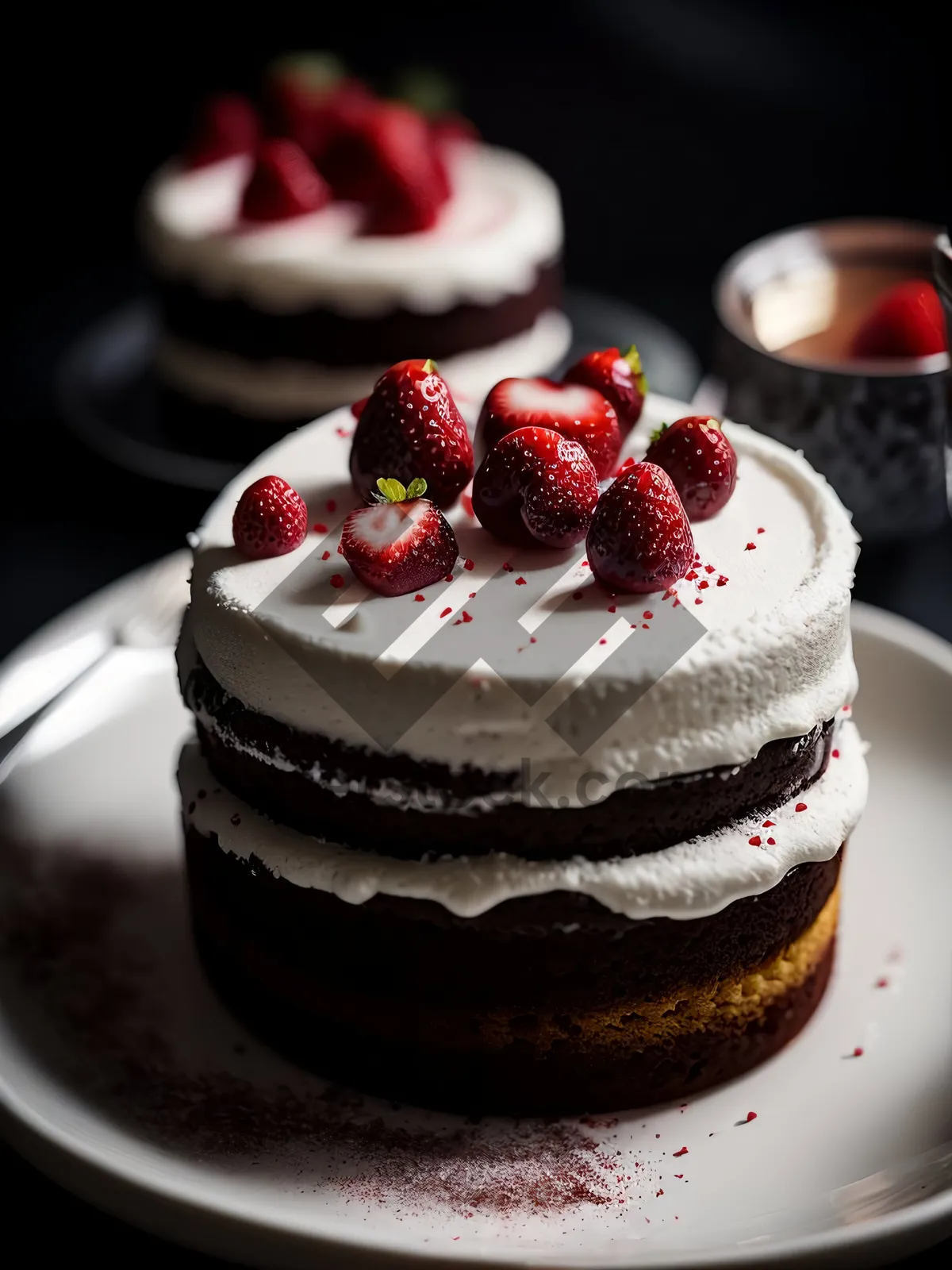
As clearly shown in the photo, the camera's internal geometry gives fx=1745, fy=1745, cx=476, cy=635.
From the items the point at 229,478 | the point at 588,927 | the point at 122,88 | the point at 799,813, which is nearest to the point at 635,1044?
the point at 588,927

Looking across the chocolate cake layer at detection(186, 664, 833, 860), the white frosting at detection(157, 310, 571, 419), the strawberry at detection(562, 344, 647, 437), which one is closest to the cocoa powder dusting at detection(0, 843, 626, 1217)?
the chocolate cake layer at detection(186, 664, 833, 860)

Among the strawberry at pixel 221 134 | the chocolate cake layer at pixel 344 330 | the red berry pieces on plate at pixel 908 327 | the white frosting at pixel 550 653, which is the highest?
the white frosting at pixel 550 653

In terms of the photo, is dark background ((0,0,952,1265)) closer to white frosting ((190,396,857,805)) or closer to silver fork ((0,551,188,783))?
silver fork ((0,551,188,783))

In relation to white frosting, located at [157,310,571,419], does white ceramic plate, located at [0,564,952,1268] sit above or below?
above

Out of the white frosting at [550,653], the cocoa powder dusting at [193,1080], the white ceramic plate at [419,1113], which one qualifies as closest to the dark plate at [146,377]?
the white ceramic plate at [419,1113]

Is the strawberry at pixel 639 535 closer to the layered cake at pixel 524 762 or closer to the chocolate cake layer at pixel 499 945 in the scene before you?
the layered cake at pixel 524 762
